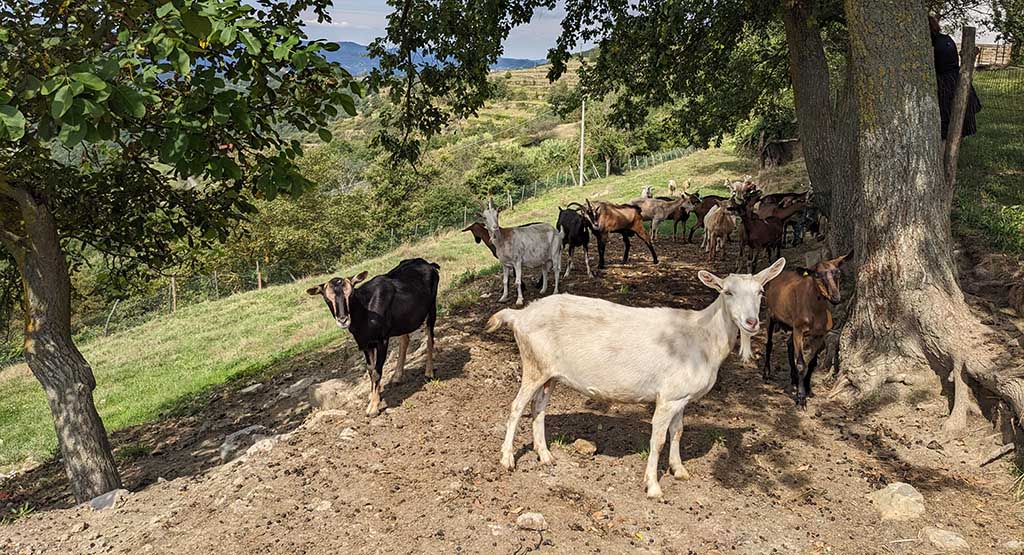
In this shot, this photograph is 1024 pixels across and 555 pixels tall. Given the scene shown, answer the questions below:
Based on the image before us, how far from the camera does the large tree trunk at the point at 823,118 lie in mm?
10875

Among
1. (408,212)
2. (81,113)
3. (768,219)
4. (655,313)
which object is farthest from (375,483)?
(408,212)

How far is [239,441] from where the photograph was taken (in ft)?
30.8

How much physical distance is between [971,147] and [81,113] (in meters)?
22.7

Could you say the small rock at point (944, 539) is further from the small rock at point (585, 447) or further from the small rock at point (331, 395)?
the small rock at point (331, 395)

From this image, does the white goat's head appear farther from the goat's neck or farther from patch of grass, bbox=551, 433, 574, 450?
patch of grass, bbox=551, 433, 574, 450

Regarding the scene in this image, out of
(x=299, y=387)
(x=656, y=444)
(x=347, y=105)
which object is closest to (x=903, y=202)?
(x=656, y=444)

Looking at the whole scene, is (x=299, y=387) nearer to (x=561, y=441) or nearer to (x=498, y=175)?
(x=561, y=441)

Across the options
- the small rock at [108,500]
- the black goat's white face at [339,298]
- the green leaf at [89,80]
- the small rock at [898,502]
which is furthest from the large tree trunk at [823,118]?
the small rock at [108,500]

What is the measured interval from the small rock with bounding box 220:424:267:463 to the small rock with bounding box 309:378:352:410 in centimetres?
90

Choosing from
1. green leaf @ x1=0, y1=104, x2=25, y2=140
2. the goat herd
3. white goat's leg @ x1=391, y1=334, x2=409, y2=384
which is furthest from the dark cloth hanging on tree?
green leaf @ x1=0, y1=104, x2=25, y2=140

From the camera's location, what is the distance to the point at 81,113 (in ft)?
13.4

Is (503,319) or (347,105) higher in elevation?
(347,105)

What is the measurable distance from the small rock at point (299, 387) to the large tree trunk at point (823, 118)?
991 cm

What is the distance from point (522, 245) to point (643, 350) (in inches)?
285
